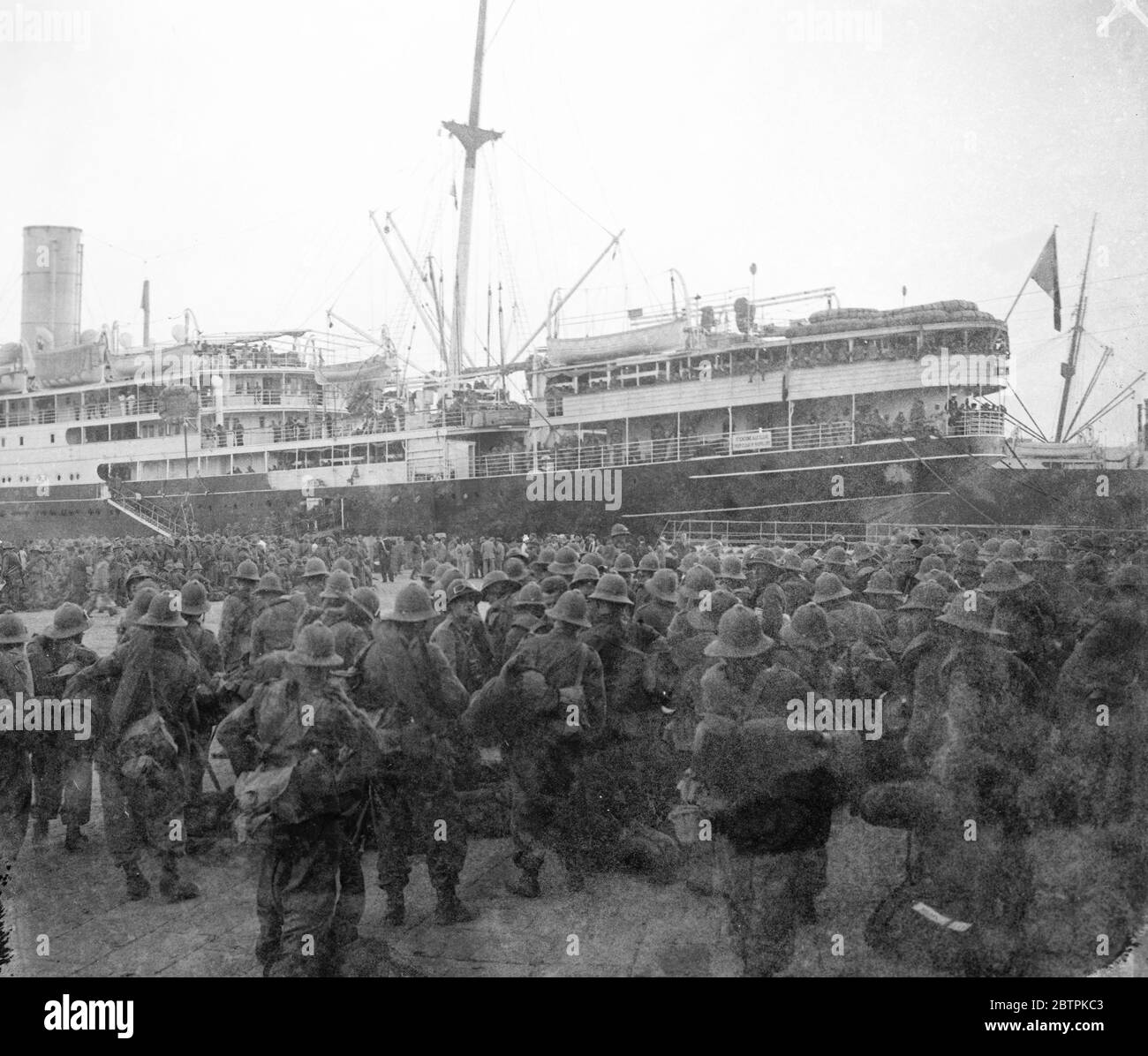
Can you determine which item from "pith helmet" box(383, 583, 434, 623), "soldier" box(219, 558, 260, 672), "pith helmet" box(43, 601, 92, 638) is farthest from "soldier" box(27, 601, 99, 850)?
"pith helmet" box(383, 583, 434, 623)

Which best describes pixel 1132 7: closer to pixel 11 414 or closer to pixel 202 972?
pixel 202 972

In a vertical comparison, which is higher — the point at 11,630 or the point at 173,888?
the point at 11,630

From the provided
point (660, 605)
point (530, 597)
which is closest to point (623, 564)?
point (660, 605)

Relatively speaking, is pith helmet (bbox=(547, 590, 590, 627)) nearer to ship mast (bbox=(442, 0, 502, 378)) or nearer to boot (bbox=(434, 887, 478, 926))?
boot (bbox=(434, 887, 478, 926))

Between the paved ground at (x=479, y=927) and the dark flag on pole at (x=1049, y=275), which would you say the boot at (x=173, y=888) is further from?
the dark flag on pole at (x=1049, y=275)

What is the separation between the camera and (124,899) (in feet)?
17.3

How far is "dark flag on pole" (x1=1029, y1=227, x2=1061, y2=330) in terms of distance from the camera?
8.46m

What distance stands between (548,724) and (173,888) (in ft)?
8.01

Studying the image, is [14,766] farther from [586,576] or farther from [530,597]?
[586,576]

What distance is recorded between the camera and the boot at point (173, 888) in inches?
206

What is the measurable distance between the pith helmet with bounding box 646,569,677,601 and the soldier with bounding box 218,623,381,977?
2.99 m

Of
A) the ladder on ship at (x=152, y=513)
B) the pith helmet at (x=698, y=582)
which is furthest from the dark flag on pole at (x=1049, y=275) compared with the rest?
the ladder on ship at (x=152, y=513)

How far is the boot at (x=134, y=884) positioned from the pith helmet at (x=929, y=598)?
17.4 ft

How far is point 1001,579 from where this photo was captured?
248 inches
